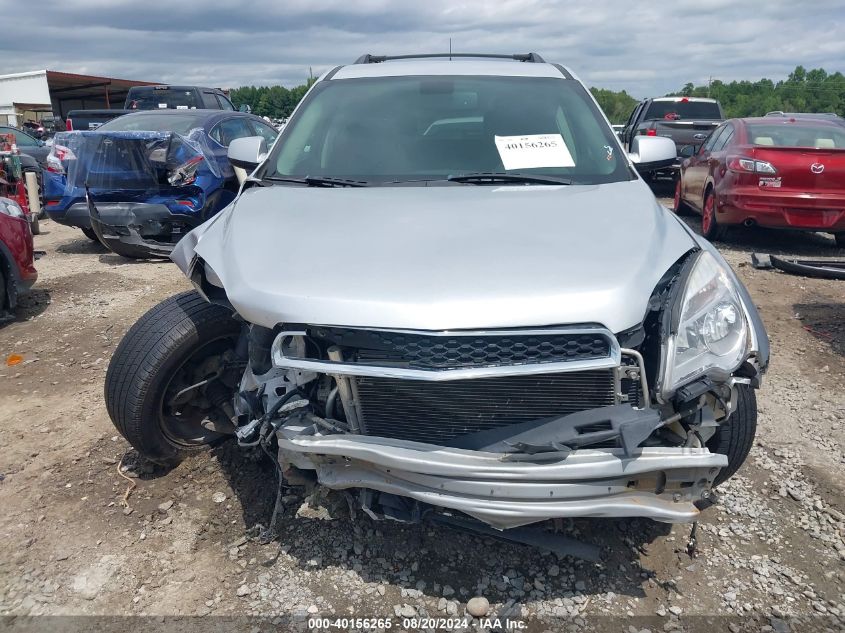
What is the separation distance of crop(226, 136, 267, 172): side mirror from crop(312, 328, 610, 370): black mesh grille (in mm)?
1999

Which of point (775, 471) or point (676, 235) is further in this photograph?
point (775, 471)

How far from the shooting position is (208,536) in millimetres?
2848

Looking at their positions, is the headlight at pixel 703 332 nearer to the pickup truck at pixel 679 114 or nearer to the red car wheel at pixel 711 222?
the red car wheel at pixel 711 222

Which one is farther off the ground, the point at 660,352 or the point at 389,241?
the point at 389,241

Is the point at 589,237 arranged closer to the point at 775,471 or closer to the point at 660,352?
the point at 660,352

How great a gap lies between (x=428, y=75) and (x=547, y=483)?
257 cm

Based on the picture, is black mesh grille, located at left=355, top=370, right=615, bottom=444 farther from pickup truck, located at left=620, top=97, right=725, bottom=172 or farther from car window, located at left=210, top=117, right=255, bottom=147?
pickup truck, located at left=620, top=97, right=725, bottom=172

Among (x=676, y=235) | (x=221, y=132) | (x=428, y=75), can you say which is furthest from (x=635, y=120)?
(x=676, y=235)

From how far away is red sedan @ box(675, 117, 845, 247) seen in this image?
729 cm

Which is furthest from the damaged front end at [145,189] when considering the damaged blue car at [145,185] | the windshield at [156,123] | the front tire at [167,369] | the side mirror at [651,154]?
the side mirror at [651,154]

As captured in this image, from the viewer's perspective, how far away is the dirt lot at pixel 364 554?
2.46 m

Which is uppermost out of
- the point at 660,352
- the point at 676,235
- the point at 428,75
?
the point at 428,75

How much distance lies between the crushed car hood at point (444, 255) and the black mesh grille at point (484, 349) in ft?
0.17

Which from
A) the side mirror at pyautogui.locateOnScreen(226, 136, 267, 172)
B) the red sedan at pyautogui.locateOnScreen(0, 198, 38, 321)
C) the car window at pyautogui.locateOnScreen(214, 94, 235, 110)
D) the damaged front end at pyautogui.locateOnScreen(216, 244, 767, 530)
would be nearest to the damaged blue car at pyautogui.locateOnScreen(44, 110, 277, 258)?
the red sedan at pyautogui.locateOnScreen(0, 198, 38, 321)
